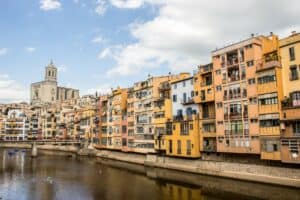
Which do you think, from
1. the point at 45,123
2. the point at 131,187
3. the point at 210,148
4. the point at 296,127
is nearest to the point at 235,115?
the point at 210,148

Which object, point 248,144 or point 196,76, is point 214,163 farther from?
point 196,76

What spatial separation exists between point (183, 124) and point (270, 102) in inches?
833

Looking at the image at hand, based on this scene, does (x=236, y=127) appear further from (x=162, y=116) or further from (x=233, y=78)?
(x=162, y=116)

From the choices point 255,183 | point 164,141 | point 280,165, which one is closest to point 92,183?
point 164,141

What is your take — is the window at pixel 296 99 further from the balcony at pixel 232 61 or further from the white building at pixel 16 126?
the white building at pixel 16 126

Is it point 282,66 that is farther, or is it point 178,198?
point 282,66

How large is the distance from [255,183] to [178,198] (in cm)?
1356

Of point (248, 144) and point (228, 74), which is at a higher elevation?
point (228, 74)

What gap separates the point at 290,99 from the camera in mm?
43094

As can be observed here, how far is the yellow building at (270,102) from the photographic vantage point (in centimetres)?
4400

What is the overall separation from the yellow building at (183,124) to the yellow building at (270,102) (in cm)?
1574

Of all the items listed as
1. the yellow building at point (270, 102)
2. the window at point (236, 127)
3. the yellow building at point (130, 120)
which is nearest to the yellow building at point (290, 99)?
the yellow building at point (270, 102)

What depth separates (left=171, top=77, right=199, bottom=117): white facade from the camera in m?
63.0

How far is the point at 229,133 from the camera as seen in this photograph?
50938 millimetres
